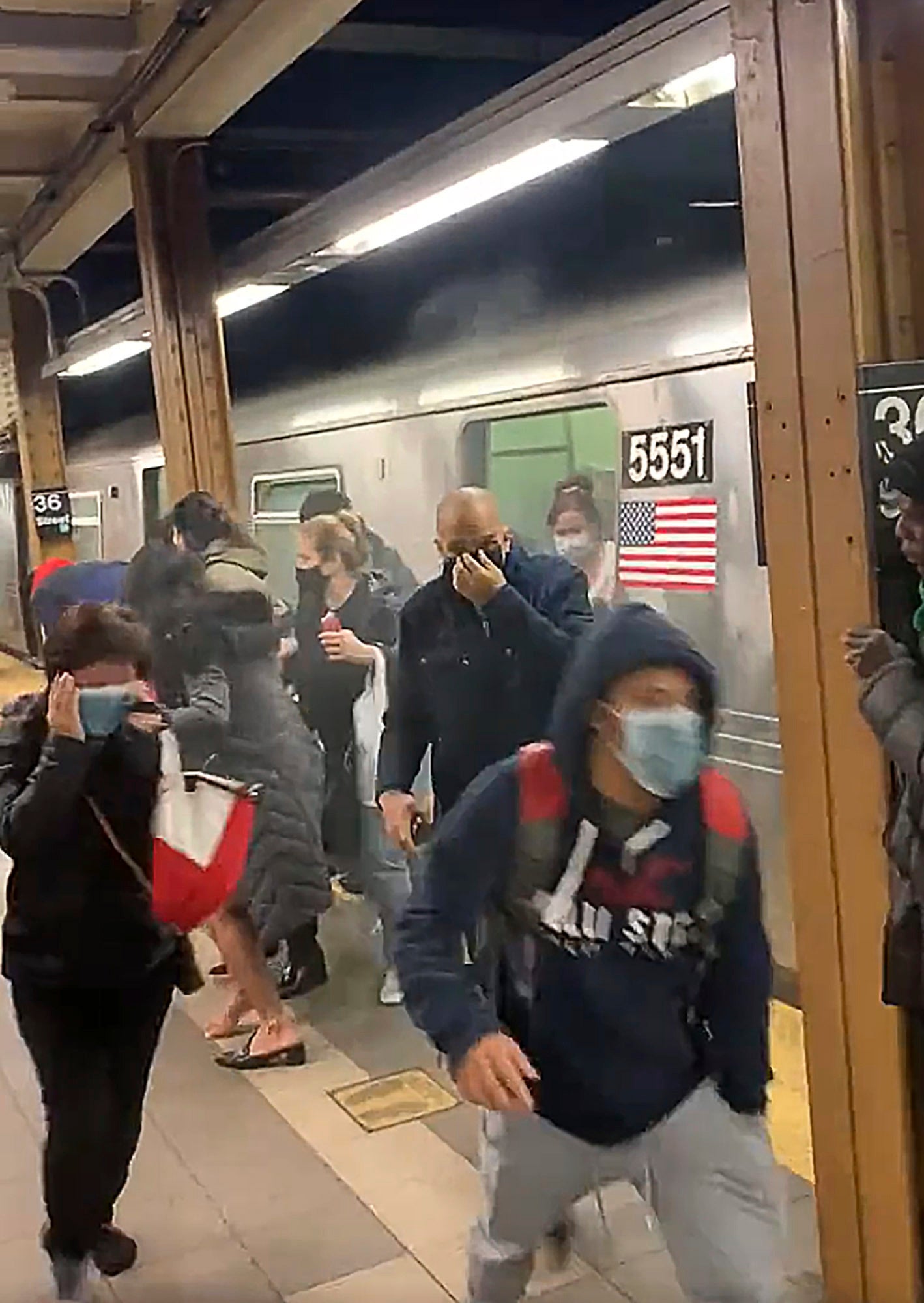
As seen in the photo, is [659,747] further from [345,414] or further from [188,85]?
[188,85]

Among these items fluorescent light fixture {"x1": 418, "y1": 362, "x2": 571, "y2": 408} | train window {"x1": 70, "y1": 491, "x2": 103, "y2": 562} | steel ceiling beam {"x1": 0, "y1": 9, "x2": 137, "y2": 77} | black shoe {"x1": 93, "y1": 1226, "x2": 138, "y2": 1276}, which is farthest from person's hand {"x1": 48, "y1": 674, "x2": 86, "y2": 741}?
train window {"x1": 70, "y1": 491, "x2": 103, "y2": 562}

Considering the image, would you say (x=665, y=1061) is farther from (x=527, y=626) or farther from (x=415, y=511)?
(x=415, y=511)

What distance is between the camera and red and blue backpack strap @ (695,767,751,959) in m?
1.96

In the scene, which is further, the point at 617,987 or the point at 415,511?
the point at 415,511

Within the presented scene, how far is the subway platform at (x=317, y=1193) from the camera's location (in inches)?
114

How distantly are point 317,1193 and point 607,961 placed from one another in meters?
1.62

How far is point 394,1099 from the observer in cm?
375

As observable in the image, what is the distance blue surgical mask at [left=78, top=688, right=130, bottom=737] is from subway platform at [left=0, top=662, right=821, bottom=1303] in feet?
3.85

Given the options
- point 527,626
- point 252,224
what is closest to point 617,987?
point 527,626

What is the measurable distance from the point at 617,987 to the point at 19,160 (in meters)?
6.32

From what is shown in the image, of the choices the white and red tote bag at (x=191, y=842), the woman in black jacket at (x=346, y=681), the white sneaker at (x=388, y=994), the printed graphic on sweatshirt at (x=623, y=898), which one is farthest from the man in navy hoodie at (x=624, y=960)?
the white sneaker at (x=388, y=994)

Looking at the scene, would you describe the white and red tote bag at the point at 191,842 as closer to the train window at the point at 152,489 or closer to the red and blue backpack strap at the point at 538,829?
the red and blue backpack strap at the point at 538,829

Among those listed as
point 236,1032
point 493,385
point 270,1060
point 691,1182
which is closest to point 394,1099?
point 270,1060

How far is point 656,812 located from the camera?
196 cm
